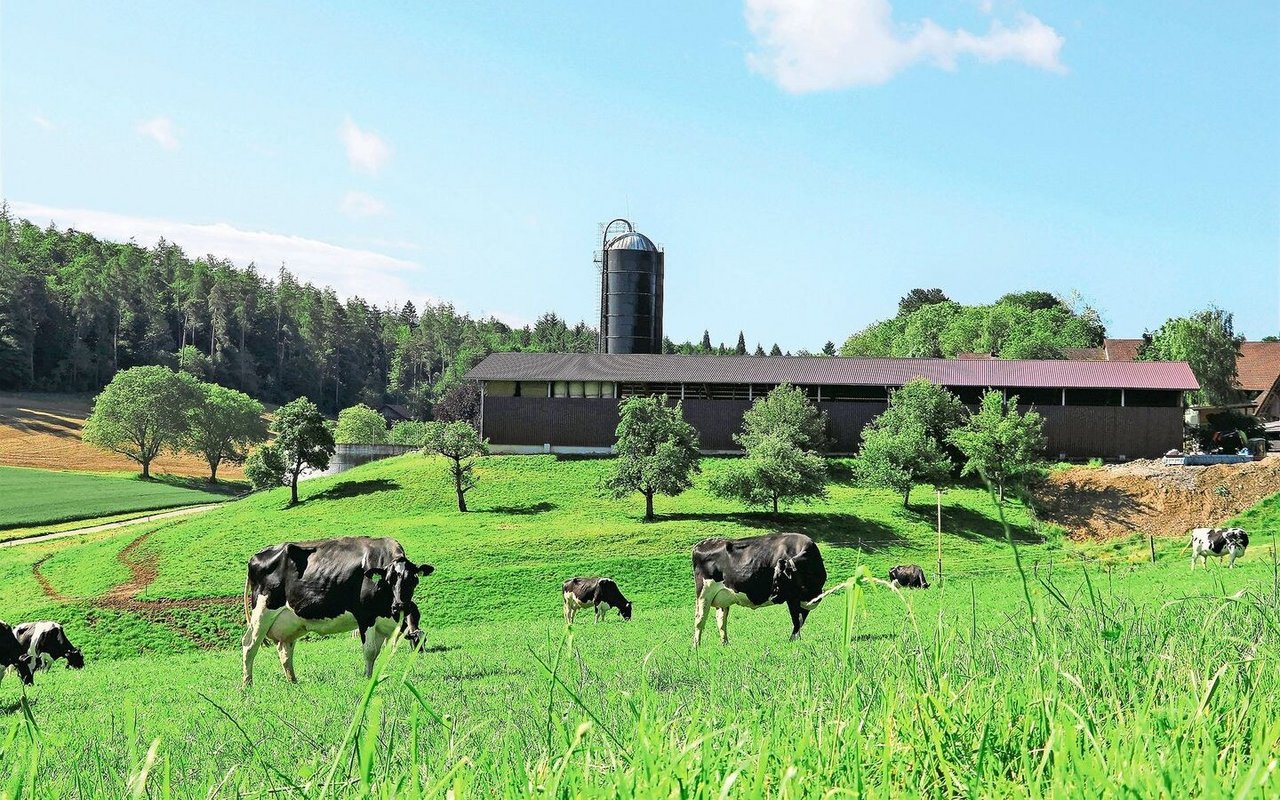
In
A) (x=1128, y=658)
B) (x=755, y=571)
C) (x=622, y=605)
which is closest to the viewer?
(x=1128, y=658)

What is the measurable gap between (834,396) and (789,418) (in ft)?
22.0

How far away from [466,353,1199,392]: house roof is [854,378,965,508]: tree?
500 cm

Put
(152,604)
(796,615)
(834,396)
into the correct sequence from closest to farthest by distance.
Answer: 1. (796,615)
2. (152,604)
3. (834,396)

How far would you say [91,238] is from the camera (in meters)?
152

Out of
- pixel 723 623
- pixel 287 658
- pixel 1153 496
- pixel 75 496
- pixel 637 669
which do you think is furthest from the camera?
pixel 75 496

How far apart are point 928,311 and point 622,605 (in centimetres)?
11933

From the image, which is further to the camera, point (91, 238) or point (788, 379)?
point (91, 238)

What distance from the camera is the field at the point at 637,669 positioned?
194 centimetres

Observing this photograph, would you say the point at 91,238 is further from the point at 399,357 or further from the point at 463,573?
the point at 463,573

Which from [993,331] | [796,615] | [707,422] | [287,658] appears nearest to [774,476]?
[707,422]

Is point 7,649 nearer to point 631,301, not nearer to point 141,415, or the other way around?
point 631,301

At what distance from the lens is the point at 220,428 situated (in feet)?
268

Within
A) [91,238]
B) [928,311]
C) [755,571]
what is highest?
[91,238]

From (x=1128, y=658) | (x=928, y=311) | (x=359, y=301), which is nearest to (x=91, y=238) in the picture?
(x=359, y=301)
